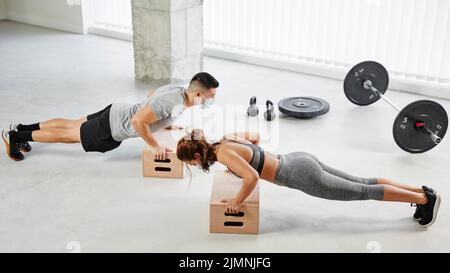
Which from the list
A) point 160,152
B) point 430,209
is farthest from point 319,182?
point 160,152

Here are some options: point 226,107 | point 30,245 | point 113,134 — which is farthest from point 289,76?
point 30,245

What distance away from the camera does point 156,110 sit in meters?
4.05

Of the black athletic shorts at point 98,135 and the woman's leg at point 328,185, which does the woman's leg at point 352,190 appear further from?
the black athletic shorts at point 98,135

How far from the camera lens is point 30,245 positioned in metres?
3.43

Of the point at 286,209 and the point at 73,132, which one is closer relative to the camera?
the point at 286,209

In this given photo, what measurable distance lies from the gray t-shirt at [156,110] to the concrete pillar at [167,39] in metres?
1.70

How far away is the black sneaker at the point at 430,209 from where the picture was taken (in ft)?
11.7

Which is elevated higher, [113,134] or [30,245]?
[113,134]

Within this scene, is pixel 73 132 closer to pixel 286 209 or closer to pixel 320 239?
pixel 286 209

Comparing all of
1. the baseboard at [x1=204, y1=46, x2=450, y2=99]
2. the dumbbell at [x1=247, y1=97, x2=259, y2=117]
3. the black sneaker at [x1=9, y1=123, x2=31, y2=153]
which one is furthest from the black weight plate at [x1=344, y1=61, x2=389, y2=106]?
the black sneaker at [x1=9, y1=123, x2=31, y2=153]

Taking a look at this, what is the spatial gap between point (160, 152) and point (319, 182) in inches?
46.2

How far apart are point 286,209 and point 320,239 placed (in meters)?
0.39

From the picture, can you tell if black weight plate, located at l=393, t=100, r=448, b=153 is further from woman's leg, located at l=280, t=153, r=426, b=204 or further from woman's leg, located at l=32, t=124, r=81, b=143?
woman's leg, located at l=32, t=124, r=81, b=143

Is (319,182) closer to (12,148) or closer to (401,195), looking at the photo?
(401,195)
